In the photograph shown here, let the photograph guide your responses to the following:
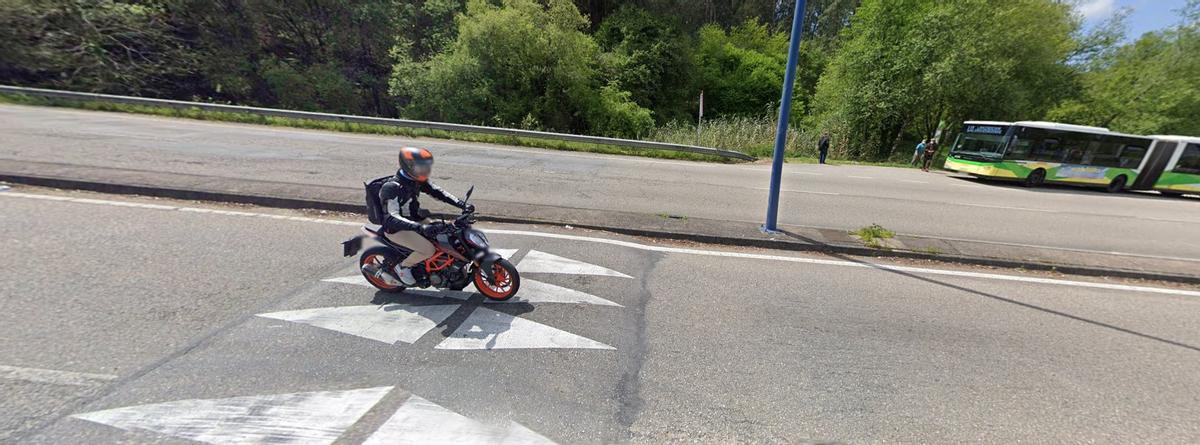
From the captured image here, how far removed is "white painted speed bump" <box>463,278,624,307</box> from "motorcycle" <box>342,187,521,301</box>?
163mm

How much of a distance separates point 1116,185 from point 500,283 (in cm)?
2362

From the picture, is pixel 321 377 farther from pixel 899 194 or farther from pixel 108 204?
pixel 899 194

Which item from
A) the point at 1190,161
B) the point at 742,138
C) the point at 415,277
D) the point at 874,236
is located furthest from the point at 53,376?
the point at 1190,161

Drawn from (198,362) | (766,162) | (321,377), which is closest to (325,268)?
(198,362)

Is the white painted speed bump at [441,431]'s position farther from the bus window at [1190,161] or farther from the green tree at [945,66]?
the green tree at [945,66]

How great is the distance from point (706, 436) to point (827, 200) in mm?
9124

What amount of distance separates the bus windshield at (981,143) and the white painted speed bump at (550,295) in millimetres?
18224

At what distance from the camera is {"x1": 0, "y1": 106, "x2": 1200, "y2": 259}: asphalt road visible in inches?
309

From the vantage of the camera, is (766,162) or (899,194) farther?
(766,162)

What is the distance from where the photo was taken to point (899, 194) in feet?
37.6

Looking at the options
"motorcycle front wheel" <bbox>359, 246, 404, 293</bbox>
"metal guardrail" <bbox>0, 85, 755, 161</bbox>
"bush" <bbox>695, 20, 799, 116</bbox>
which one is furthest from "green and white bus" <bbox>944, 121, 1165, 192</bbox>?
"motorcycle front wheel" <bbox>359, 246, 404, 293</bbox>

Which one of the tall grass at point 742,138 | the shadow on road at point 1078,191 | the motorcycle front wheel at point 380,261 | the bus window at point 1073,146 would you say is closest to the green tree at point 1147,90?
the shadow on road at point 1078,191

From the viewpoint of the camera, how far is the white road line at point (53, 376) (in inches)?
97.5

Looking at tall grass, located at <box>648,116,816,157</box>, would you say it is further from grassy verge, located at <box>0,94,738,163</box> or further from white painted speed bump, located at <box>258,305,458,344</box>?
white painted speed bump, located at <box>258,305,458,344</box>
